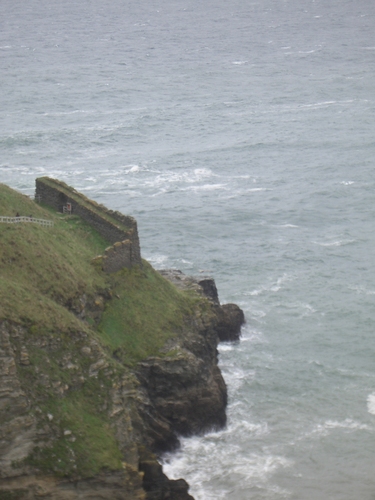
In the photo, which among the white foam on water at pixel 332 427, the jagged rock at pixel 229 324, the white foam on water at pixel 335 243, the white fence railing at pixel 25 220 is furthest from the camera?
the white foam on water at pixel 335 243

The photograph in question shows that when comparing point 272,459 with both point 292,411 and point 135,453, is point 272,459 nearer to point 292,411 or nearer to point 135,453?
point 292,411

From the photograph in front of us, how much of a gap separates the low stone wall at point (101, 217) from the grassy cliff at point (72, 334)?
1.15 metres

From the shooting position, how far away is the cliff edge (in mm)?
52188

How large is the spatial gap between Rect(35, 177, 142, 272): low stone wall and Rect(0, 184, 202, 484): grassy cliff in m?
1.15

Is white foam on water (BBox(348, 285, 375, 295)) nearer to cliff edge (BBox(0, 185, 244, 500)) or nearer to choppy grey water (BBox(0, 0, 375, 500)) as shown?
choppy grey water (BBox(0, 0, 375, 500))

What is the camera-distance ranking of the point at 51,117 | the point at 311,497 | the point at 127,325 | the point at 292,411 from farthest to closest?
the point at 51,117
the point at 292,411
the point at 127,325
the point at 311,497

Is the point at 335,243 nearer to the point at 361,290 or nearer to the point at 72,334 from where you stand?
the point at 361,290

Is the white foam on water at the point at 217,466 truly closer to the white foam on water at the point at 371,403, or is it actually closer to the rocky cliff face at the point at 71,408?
the rocky cliff face at the point at 71,408

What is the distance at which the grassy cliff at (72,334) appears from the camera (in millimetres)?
52781

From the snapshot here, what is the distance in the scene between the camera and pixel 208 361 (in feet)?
225

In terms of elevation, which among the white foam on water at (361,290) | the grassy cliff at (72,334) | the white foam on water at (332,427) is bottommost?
the white foam on water at (332,427)

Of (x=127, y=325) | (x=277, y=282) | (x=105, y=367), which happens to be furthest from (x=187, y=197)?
(x=105, y=367)

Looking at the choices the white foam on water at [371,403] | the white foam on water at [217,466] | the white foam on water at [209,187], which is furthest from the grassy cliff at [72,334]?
the white foam on water at [209,187]

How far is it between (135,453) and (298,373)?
24.6 metres
